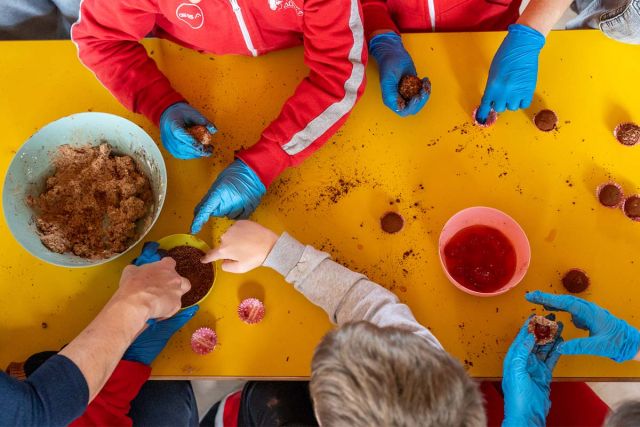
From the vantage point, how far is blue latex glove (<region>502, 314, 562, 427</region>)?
1.12 meters

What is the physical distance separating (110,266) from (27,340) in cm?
27

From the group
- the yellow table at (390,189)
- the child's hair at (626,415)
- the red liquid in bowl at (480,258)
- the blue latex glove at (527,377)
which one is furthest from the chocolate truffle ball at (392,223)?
the child's hair at (626,415)

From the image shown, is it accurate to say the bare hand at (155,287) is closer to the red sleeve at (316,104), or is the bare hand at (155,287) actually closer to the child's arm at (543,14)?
the red sleeve at (316,104)

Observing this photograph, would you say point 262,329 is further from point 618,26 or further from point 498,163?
point 618,26

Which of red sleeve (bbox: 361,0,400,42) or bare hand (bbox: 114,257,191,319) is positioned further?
red sleeve (bbox: 361,0,400,42)

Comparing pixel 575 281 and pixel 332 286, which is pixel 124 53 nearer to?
pixel 332 286

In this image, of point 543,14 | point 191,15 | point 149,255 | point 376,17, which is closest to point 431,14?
point 376,17

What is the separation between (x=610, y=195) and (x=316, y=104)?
792 mm

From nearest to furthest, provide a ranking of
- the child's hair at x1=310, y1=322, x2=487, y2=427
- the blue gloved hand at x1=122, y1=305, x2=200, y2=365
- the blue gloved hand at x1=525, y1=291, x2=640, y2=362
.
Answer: the child's hair at x1=310, y1=322, x2=487, y2=427, the blue gloved hand at x1=525, y1=291, x2=640, y2=362, the blue gloved hand at x1=122, y1=305, x2=200, y2=365

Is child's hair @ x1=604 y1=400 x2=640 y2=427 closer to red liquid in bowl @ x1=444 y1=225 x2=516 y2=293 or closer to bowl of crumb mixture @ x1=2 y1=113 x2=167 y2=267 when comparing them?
red liquid in bowl @ x1=444 y1=225 x2=516 y2=293

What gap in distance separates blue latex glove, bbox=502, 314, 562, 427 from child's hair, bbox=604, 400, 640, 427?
26cm

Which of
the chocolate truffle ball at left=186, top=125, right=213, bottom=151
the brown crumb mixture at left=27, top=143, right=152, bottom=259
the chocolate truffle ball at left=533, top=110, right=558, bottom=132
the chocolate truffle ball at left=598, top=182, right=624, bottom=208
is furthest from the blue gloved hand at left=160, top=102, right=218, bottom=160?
the chocolate truffle ball at left=598, top=182, right=624, bottom=208

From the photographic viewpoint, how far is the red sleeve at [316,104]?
125 cm

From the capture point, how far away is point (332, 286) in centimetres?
119
